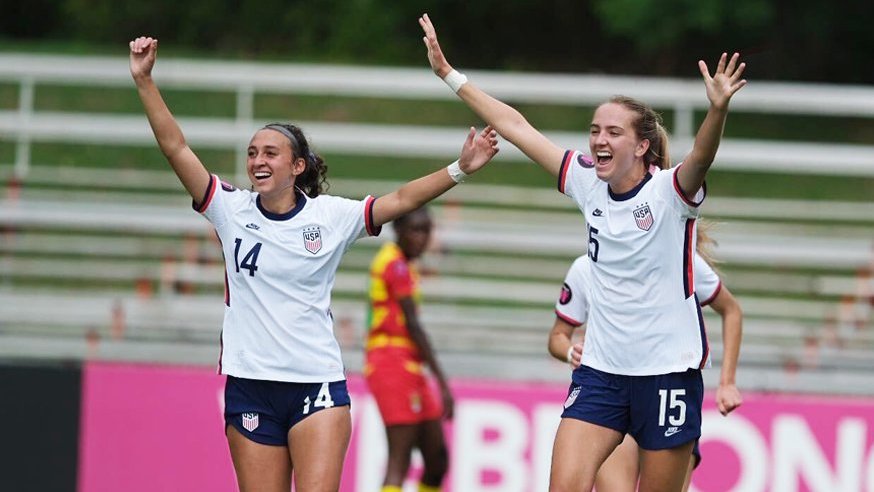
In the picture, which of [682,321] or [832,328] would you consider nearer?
[682,321]

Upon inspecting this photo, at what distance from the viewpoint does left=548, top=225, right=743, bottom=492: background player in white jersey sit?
707cm

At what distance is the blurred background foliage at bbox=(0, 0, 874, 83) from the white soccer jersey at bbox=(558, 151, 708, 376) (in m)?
17.2

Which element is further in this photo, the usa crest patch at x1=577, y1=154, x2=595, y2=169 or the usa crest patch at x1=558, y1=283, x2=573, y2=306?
the usa crest patch at x1=558, y1=283, x2=573, y2=306

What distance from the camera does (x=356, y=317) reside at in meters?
12.1

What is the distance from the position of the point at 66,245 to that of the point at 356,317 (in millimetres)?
3412

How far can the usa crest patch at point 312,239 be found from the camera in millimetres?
6730

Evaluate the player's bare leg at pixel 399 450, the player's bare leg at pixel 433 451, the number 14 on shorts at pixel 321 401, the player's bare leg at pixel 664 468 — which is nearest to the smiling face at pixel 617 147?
the player's bare leg at pixel 664 468

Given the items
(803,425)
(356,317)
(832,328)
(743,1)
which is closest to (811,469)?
(803,425)

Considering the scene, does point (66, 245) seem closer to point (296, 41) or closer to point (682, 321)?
point (682, 321)

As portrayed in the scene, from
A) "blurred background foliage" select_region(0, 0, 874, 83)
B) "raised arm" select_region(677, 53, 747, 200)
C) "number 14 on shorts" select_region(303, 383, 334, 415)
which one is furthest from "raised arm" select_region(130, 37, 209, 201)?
"blurred background foliage" select_region(0, 0, 874, 83)

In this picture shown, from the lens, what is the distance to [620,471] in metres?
7.11

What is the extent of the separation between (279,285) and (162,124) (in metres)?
0.87

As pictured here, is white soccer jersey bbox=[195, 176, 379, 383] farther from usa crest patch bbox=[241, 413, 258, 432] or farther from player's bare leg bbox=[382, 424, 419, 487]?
player's bare leg bbox=[382, 424, 419, 487]

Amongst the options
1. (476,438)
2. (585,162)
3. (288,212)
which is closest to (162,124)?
(288,212)
